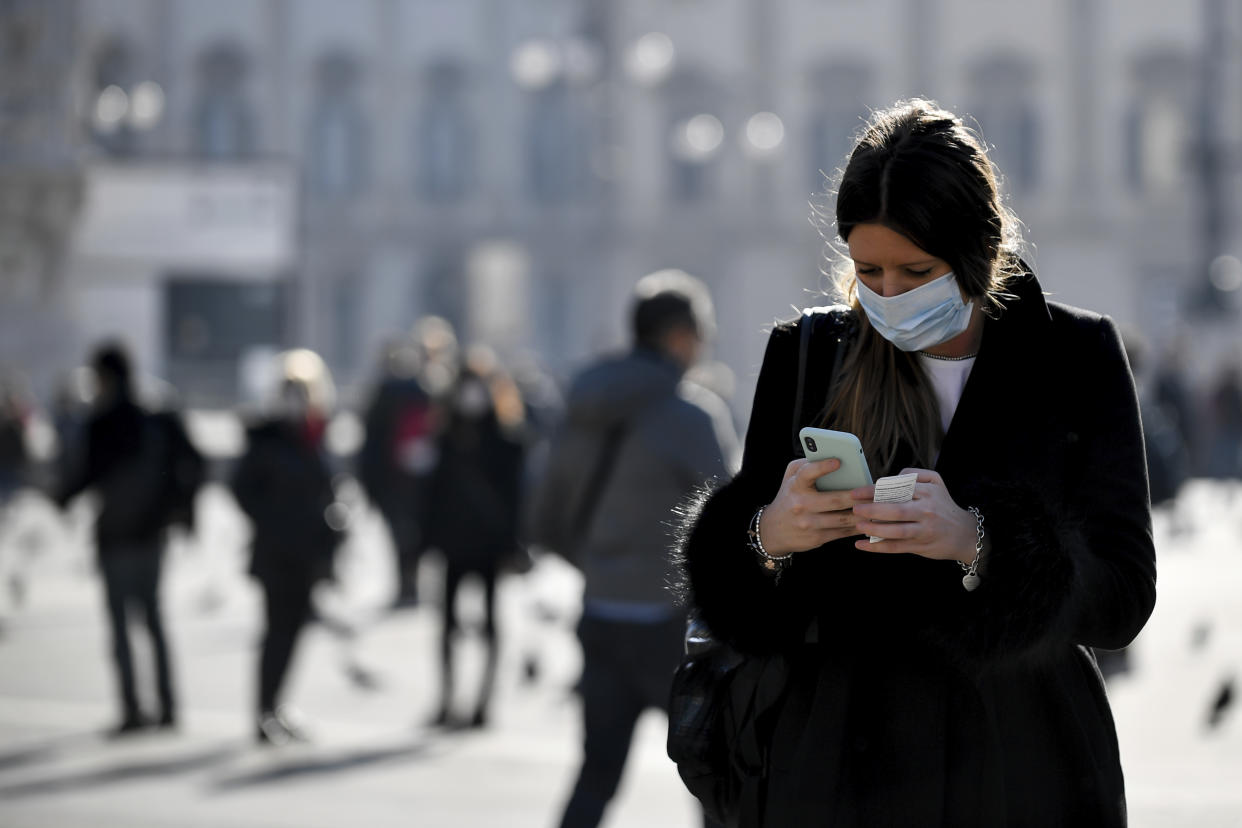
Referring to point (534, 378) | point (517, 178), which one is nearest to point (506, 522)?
point (534, 378)

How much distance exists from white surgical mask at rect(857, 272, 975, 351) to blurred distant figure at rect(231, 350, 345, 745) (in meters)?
6.50

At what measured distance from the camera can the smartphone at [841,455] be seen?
2598mm

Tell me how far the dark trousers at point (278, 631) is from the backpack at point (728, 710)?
6.22m

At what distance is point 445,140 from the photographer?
5000cm

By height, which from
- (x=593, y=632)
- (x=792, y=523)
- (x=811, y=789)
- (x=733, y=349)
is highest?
(x=792, y=523)

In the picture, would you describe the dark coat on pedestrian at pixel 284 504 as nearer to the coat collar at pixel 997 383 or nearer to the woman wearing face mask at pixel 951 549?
the woman wearing face mask at pixel 951 549

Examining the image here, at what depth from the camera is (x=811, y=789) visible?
273cm

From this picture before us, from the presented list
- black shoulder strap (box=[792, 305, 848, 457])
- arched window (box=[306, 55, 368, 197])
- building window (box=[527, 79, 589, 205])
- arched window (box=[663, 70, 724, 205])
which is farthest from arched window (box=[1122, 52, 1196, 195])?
black shoulder strap (box=[792, 305, 848, 457])

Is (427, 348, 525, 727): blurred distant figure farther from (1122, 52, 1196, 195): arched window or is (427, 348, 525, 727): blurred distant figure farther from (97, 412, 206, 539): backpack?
(1122, 52, 1196, 195): arched window

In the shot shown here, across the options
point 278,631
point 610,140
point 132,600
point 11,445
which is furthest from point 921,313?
point 610,140

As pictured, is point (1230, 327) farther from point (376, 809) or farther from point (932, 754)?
point (932, 754)

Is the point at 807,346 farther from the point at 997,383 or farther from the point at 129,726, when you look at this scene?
the point at 129,726

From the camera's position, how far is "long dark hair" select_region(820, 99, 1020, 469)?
2662 millimetres

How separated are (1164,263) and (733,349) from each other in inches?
388
